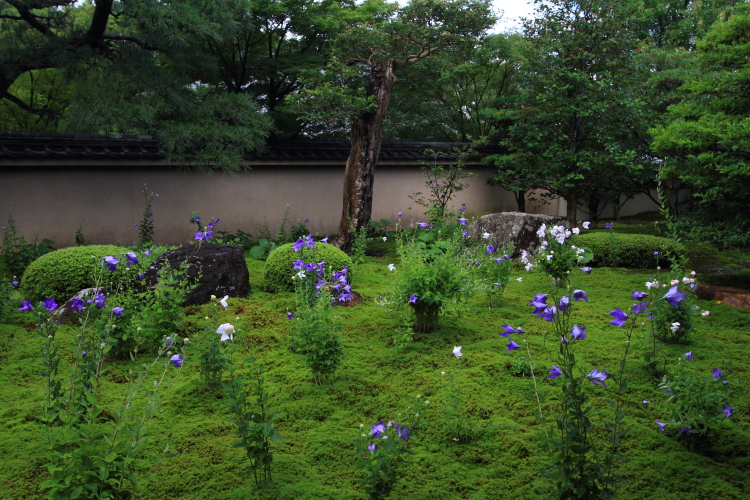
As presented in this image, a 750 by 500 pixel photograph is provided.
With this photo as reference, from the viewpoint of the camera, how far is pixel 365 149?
923cm

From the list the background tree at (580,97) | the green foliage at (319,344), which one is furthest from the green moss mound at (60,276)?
the background tree at (580,97)

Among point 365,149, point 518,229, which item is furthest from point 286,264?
point 518,229

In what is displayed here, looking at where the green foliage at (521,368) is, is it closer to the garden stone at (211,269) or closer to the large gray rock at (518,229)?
the garden stone at (211,269)

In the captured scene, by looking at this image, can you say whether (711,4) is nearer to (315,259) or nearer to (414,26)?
(414,26)

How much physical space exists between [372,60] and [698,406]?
7524mm

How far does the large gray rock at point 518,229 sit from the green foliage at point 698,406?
5.03m

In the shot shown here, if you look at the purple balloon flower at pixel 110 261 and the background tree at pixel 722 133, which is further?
the background tree at pixel 722 133

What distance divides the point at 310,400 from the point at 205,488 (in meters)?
1.06

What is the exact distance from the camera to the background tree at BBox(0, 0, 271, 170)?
7617 mm

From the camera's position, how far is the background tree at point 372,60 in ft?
28.8

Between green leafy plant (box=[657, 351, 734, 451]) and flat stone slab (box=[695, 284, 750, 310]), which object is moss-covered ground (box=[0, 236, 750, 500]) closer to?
green leafy plant (box=[657, 351, 734, 451])

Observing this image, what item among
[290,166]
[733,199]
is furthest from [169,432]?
[290,166]

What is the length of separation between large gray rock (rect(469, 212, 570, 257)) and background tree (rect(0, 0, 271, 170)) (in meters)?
3.91

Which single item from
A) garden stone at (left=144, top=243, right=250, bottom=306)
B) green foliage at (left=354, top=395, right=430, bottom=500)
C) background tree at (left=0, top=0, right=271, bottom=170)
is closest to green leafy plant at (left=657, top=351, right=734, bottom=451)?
green foliage at (left=354, top=395, right=430, bottom=500)
